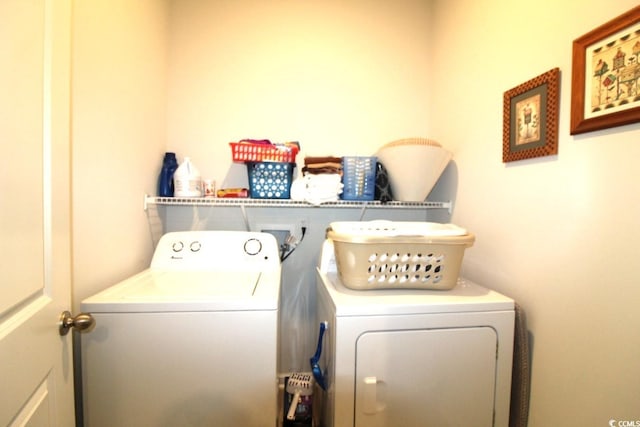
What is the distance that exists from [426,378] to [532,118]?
3.65 feet

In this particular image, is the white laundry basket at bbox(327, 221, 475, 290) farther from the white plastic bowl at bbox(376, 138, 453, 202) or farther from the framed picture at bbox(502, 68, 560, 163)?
the white plastic bowl at bbox(376, 138, 453, 202)

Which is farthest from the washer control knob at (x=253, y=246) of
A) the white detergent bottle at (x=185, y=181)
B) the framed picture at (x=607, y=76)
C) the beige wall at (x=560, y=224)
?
the framed picture at (x=607, y=76)

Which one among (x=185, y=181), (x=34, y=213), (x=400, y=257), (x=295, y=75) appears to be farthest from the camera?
(x=295, y=75)

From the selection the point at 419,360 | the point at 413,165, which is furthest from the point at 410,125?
the point at 419,360

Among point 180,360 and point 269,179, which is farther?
point 269,179

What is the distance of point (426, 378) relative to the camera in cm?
97

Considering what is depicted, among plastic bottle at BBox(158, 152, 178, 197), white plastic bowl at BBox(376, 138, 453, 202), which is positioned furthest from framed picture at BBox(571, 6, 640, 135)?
plastic bottle at BBox(158, 152, 178, 197)

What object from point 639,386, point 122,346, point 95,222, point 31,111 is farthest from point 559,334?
point 95,222

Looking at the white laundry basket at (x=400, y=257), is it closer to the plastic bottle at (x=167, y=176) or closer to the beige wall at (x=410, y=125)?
the beige wall at (x=410, y=125)

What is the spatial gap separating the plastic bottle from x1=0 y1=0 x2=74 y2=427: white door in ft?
2.86

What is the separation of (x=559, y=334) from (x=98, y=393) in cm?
164

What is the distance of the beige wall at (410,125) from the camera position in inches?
33.8

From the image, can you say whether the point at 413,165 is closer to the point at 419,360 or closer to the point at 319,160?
the point at 319,160

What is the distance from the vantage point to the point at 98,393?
34.9 inches
